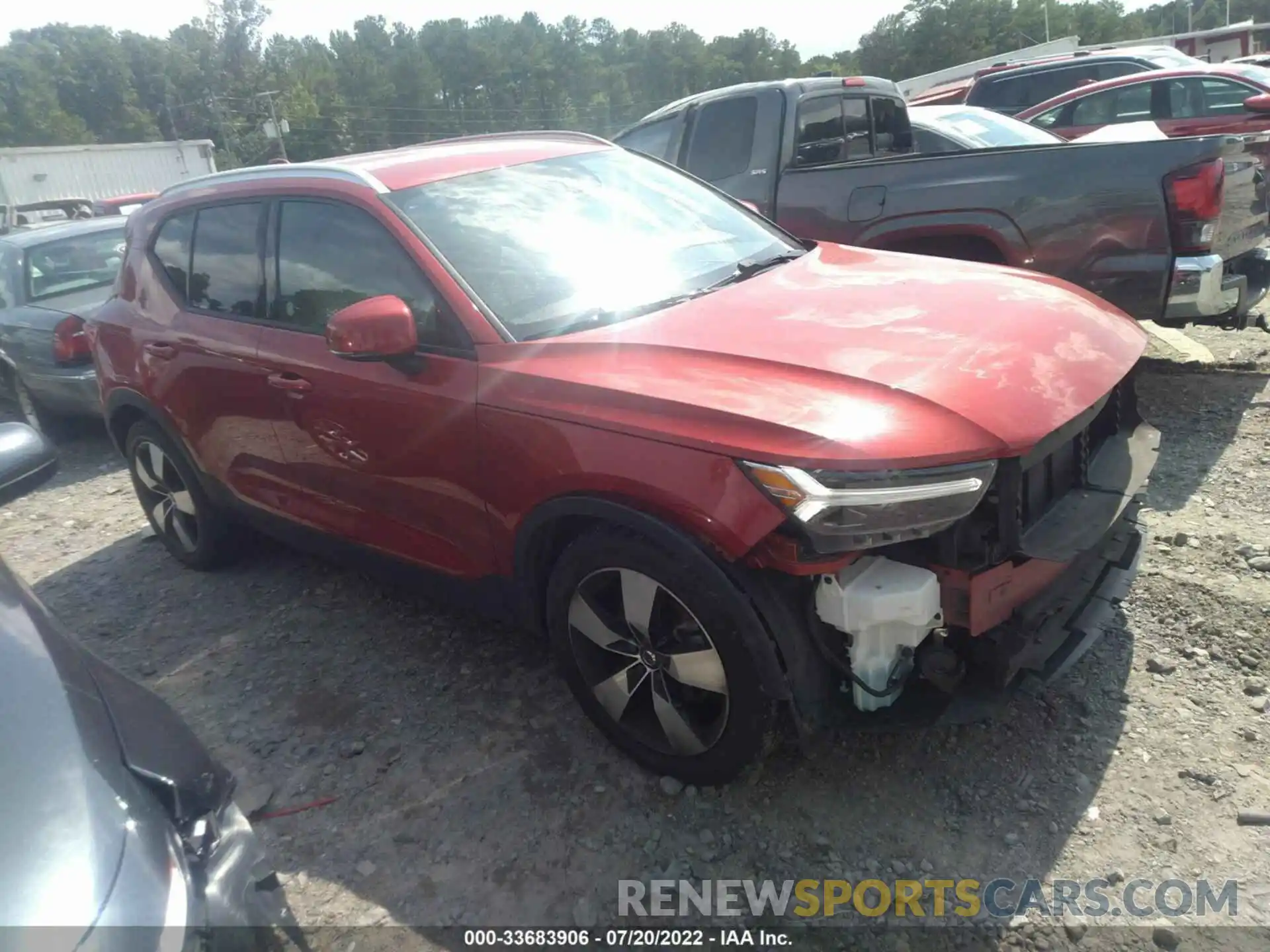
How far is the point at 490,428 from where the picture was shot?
9.08 ft

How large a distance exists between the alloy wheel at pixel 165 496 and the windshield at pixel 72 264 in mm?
3120

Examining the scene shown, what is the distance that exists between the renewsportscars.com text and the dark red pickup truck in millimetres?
3162

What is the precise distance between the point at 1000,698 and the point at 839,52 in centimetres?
7643

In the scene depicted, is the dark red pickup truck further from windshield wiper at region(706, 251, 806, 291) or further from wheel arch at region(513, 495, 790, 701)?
wheel arch at region(513, 495, 790, 701)

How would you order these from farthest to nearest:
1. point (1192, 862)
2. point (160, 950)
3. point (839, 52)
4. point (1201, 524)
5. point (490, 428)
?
point (839, 52), point (1201, 524), point (490, 428), point (1192, 862), point (160, 950)

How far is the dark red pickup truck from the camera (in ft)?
14.7

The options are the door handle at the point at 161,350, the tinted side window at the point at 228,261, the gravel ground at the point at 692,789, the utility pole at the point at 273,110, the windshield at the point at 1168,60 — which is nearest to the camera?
the gravel ground at the point at 692,789

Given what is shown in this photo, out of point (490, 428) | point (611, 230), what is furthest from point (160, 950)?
point (611, 230)

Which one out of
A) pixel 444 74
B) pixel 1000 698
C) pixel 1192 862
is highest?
pixel 444 74

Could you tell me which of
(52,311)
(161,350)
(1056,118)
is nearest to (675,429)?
(161,350)

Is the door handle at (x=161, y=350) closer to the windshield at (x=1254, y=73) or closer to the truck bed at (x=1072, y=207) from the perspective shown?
the truck bed at (x=1072, y=207)

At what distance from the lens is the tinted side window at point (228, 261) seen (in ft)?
12.1

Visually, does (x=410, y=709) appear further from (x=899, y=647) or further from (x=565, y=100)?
(x=565, y=100)

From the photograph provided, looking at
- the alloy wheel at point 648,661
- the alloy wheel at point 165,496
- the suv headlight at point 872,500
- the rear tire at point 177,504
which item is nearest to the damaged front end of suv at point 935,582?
the suv headlight at point 872,500
